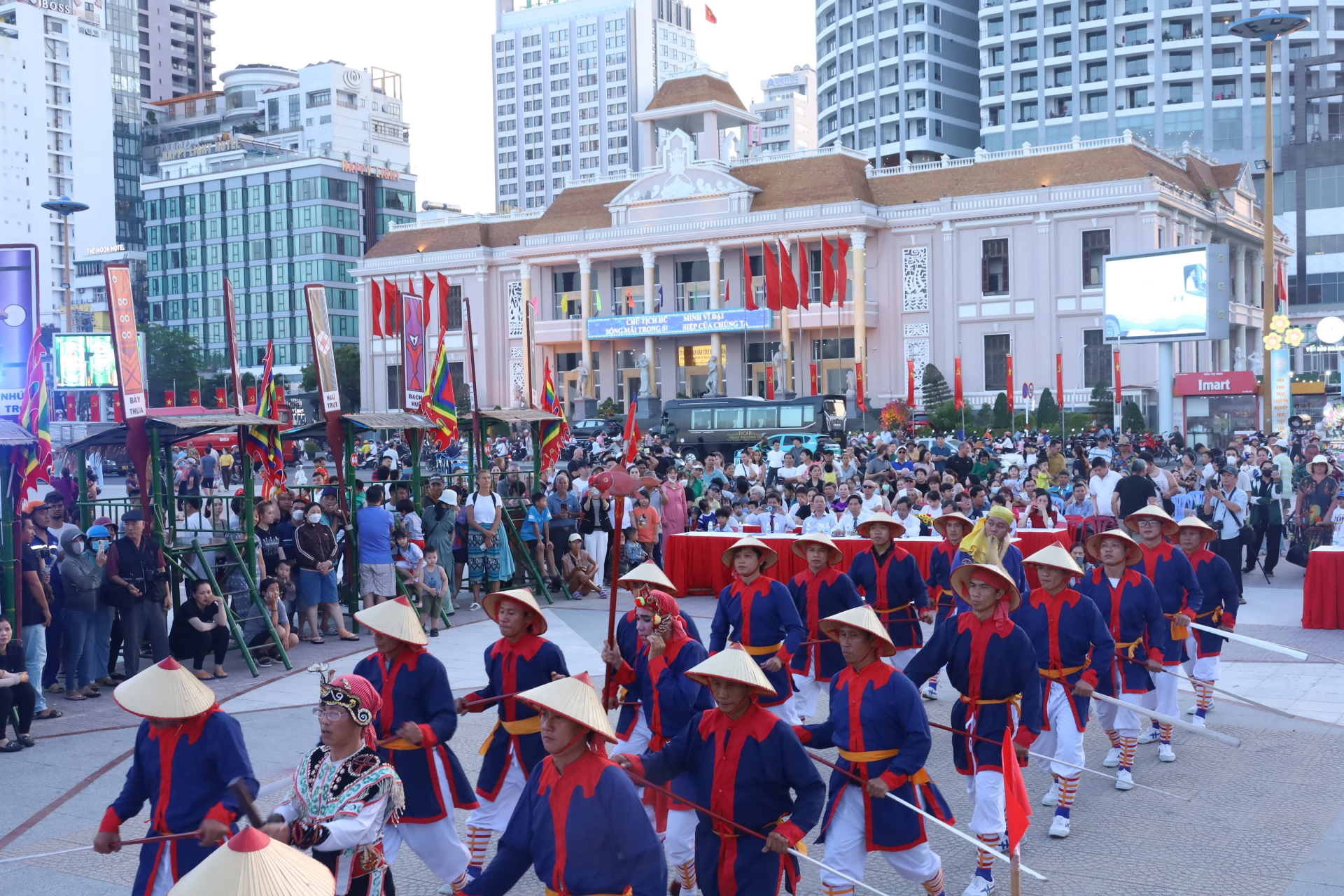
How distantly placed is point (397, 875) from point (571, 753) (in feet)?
10.8

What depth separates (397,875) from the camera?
7465mm

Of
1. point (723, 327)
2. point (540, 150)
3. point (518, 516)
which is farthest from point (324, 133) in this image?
point (518, 516)

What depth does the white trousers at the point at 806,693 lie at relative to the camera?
1003cm

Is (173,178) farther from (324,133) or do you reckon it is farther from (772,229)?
(772,229)

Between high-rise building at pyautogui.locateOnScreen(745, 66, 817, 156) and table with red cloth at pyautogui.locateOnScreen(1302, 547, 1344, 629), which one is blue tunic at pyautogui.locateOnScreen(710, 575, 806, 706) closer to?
table with red cloth at pyautogui.locateOnScreen(1302, 547, 1344, 629)

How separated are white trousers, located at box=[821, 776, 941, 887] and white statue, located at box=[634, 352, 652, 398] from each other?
56.6 metres

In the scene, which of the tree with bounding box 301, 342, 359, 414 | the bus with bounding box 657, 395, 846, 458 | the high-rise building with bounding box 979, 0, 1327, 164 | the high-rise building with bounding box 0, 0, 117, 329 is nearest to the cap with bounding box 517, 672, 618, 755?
the bus with bounding box 657, 395, 846, 458

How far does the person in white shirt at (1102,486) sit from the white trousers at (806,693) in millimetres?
9149

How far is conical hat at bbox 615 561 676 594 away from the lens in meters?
7.89

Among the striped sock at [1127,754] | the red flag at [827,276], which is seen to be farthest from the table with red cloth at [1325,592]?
the red flag at [827,276]

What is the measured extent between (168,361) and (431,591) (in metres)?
64.9

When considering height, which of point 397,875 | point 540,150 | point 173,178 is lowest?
point 397,875

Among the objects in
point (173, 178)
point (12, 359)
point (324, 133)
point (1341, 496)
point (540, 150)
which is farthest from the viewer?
point (540, 150)

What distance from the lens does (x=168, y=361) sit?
74.4 m
